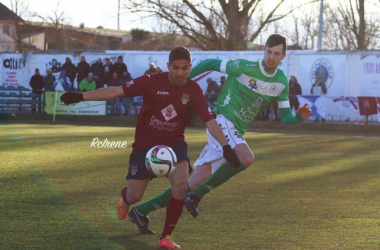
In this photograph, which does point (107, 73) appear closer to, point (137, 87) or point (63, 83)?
point (63, 83)

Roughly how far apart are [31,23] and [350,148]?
170 ft

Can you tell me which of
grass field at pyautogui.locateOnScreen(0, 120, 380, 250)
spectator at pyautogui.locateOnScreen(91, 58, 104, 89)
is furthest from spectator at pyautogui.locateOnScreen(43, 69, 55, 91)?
grass field at pyautogui.locateOnScreen(0, 120, 380, 250)

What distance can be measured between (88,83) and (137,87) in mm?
21847

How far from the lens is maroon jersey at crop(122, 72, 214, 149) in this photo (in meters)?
6.38

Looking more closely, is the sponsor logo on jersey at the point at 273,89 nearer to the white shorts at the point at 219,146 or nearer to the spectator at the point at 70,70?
the white shorts at the point at 219,146

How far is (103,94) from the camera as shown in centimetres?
617

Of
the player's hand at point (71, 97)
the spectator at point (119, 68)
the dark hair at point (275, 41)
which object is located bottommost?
the player's hand at point (71, 97)

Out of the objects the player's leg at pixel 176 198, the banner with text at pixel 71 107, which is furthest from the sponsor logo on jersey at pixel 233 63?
the banner with text at pixel 71 107

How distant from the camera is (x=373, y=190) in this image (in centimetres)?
1030

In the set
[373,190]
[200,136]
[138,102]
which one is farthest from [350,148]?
[138,102]

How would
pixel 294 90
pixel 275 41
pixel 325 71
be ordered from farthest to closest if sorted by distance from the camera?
pixel 325 71
pixel 294 90
pixel 275 41

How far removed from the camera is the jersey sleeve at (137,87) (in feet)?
20.8

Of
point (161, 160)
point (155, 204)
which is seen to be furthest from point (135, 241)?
point (161, 160)

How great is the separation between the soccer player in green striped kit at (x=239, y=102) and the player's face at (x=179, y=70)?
39.0 inches
